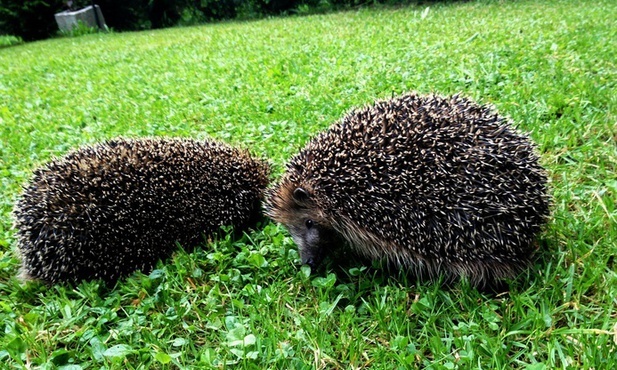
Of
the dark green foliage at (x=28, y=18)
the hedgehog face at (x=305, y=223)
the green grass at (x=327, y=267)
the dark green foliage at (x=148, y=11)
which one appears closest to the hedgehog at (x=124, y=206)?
the green grass at (x=327, y=267)

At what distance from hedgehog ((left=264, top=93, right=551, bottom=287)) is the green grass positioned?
191mm

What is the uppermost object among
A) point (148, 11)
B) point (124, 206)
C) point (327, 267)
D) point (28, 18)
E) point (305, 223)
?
point (124, 206)

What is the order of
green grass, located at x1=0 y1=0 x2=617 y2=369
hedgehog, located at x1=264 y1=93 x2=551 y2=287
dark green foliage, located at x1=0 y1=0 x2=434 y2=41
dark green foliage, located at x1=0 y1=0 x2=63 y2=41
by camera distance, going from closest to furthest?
green grass, located at x1=0 y1=0 x2=617 y2=369, hedgehog, located at x1=264 y1=93 x2=551 y2=287, dark green foliage, located at x1=0 y1=0 x2=434 y2=41, dark green foliage, located at x1=0 y1=0 x2=63 y2=41

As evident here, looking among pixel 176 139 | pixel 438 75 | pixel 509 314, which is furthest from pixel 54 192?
pixel 438 75

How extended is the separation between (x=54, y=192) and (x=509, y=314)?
3052 millimetres

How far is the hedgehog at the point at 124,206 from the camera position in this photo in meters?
3.23

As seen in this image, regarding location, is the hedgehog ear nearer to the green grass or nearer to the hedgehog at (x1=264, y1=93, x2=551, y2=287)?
the hedgehog at (x1=264, y1=93, x2=551, y2=287)

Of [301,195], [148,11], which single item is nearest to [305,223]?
[301,195]

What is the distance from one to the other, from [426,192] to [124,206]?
210 cm

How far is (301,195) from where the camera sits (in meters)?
3.28

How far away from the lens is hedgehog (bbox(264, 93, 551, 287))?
277 cm

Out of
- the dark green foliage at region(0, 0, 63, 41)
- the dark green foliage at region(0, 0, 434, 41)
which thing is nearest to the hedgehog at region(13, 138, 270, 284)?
the dark green foliage at region(0, 0, 434, 41)

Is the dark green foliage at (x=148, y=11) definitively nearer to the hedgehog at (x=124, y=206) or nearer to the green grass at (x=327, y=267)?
the green grass at (x=327, y=267)

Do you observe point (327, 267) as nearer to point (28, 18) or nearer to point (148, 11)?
point (148, 11)
